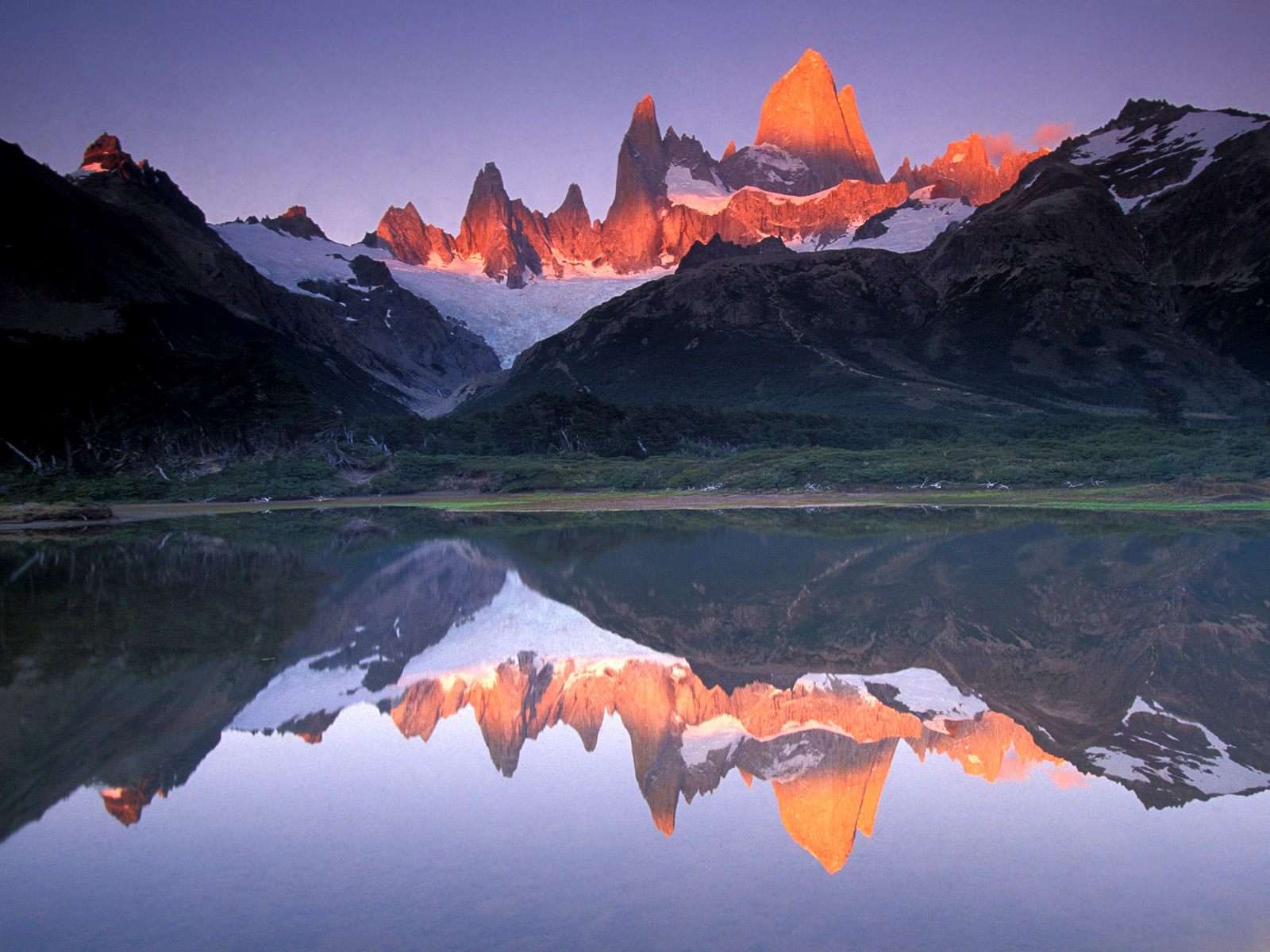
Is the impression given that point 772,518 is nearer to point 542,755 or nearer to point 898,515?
point 898,515

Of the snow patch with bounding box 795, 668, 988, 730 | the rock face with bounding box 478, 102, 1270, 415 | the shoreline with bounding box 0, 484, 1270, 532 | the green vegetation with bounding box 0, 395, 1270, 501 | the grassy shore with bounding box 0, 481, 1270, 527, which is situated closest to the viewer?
the snow patch with bounding box 795, 668, 988, 730

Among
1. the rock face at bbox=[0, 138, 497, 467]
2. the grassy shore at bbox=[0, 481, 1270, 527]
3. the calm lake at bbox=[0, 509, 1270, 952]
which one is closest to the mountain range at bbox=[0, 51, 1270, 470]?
the rock face at bbox=[0, 138, 497, 467]

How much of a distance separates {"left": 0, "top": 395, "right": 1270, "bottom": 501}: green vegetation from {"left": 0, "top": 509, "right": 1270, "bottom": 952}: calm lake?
1352 inches

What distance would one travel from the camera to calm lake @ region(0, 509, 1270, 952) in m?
7.64

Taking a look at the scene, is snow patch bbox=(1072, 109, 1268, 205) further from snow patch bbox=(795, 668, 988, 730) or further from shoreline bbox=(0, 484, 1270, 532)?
snow patch bbox=(795, 668, 988, 730)

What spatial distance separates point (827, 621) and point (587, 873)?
11787mm

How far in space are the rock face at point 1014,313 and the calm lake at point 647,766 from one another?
97211 mm

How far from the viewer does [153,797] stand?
10.3 m

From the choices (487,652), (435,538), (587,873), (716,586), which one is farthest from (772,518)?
(587,873)

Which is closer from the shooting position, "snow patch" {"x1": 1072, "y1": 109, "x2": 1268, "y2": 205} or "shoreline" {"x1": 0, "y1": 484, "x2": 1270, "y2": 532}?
"shoreline" {"x1": 0, "y1": 484, "x2": 1270, "y2": 532}

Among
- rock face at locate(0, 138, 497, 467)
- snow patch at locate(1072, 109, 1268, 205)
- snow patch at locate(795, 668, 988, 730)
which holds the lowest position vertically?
snow patch at locate(795, 668, 988, 730)

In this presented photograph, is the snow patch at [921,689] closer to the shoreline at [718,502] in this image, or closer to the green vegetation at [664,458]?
the shoreline at [718,502]

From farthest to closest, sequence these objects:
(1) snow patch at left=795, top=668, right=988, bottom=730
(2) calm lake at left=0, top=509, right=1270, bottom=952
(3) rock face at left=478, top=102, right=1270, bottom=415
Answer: (3) rock face at left=478, top=102, right=1270, bottom=415 < (1) snow patch at left=795, top=668, right=988, bottom=730 < (2) calm lake at left=0, top=509, right=1270, bottom=952

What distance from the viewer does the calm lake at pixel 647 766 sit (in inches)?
301
